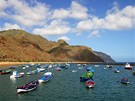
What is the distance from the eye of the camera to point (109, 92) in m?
71.2

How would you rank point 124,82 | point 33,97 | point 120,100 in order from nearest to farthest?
point 120,100
point 33,97
point 124,82

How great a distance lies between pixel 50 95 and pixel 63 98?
18.0 feet

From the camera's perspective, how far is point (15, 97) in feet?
211

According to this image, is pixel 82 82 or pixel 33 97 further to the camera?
pixel 82 82

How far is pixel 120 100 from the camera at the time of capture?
60094 mm


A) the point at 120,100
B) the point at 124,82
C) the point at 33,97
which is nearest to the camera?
the point at 120,100

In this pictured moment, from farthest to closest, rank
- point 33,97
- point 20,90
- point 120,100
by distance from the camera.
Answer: point 20,90 → point 33,97 → point 120,100

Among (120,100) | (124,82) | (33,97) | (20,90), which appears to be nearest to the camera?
(120,100)

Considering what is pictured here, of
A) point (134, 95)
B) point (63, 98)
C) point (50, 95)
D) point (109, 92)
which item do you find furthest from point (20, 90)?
point (134, 95)

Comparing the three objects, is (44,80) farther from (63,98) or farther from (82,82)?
(63,98)

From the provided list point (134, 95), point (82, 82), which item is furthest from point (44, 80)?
point (134, 95)

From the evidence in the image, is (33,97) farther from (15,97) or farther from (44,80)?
(44,80)

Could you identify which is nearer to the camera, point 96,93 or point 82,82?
point 96,93

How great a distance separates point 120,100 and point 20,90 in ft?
90.3
